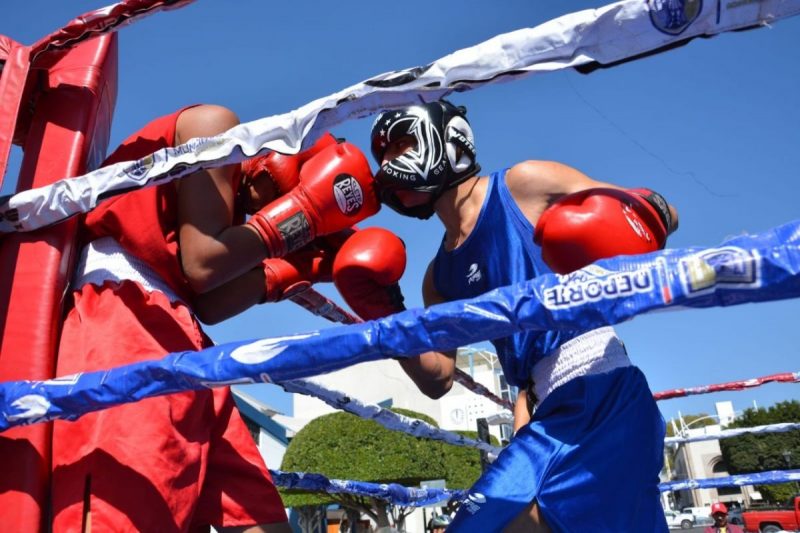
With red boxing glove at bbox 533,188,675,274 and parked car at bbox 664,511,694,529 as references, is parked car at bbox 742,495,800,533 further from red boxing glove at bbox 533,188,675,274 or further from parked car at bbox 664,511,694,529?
red boxing glove at bbox 533,188,675,274

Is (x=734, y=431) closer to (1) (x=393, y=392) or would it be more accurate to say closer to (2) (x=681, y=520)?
(2) (x=681, y=520)

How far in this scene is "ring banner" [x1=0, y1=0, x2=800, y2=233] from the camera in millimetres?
1080

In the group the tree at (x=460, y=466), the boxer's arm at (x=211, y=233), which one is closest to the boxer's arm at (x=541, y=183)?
the boxer's arm at (x=211, y=233)

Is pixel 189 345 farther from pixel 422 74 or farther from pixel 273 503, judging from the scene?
pixel 422 74

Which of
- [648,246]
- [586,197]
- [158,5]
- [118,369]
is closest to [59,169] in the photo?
[158,5]

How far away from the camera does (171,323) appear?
1.50 m

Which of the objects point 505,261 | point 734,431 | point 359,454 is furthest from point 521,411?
point 359,454

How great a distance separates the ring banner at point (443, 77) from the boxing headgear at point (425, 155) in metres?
0.46

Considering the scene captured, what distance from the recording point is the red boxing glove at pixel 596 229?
3.73 feet

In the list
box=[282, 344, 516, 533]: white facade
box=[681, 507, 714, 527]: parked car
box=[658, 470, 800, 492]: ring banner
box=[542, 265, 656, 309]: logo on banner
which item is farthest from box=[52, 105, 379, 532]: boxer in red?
box=[681, 507, 714, 527]: parked car

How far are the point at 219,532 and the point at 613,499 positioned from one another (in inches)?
36.0

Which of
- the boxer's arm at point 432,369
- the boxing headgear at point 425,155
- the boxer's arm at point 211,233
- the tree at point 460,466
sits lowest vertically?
the boxer's arm at point 432,369

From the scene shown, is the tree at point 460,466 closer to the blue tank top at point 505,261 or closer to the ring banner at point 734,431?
the ring banner at point 734,431

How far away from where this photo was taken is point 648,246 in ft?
3.92
